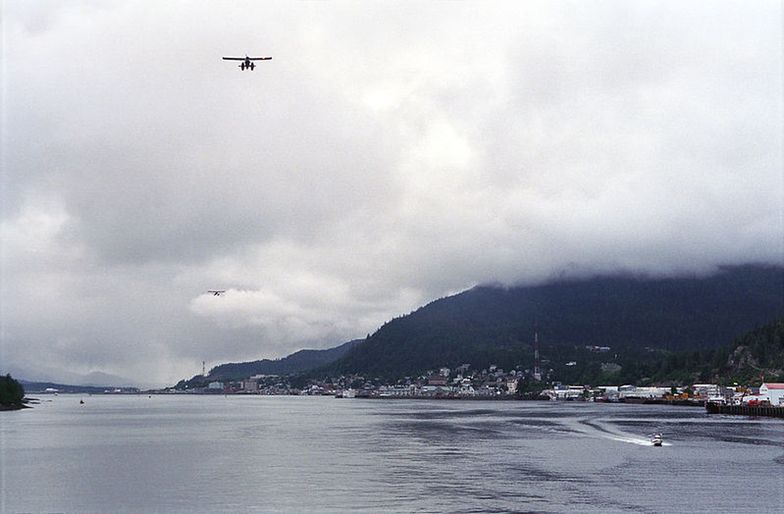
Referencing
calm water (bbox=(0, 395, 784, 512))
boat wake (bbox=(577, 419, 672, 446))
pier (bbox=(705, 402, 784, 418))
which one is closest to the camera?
calm water (bbox=(0, 395, 784, 512))

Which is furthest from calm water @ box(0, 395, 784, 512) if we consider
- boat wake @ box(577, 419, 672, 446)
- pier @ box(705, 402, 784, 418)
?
pier @ box(705, 402, 784, 418)

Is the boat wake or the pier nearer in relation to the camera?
the boat wake

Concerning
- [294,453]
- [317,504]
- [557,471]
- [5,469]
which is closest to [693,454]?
[557,471]

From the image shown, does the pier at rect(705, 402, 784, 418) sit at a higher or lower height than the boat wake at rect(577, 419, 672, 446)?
lower

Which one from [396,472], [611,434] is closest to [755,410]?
[611,434]

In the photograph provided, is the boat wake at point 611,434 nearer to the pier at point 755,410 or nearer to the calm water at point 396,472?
the calm water at point 396,472

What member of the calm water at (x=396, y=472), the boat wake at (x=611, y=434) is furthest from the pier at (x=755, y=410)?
the calm water at (x=396, y=472)

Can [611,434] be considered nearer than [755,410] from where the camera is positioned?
Yes

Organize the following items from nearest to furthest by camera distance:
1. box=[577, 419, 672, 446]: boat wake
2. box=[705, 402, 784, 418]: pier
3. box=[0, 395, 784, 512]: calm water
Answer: box=[0, 395, 784, 512]: calm water
box=[577, 419, 672, 446]: boat wake
box=[705, 402, 784, 418]: pier

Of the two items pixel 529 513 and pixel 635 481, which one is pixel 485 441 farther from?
pixel 529 513

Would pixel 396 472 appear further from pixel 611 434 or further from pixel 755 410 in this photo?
pixel 755 410

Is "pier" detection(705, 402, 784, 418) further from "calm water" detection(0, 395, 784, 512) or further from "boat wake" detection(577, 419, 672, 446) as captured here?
"calm water" detection(0, 395, 784, 512)
